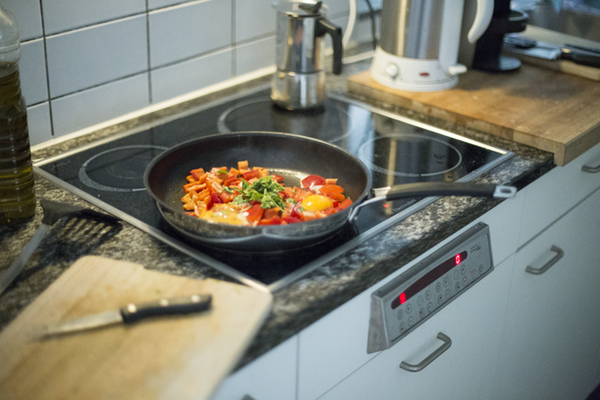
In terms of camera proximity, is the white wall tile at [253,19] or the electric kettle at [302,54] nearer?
the electric kettle at [302,54]

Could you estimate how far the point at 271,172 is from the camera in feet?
3.79

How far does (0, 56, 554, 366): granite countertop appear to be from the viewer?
2.53 ft

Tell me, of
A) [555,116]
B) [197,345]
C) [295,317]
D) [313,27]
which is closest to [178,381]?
[197,345]

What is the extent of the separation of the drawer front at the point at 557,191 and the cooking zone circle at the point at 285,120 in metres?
0.41

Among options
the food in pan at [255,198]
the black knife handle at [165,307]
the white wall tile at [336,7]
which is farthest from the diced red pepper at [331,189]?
the white wall tile at [336,7]

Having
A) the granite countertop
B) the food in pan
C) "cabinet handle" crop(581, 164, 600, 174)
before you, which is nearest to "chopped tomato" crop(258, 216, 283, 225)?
the food in pan

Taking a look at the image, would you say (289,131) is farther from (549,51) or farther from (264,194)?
(549,51)

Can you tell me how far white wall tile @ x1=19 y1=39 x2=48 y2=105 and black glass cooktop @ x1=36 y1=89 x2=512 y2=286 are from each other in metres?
0.13

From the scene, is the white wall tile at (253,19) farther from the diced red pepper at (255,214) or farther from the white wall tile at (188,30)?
the diced red pepper at (255,214)

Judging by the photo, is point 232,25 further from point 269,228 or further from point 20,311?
point 20,311

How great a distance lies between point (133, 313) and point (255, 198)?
0.31 metres

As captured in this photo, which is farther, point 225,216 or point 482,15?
point 482,15

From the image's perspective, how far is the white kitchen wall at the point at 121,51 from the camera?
1.16 metres

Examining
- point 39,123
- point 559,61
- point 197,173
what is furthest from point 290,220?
point 559,61
